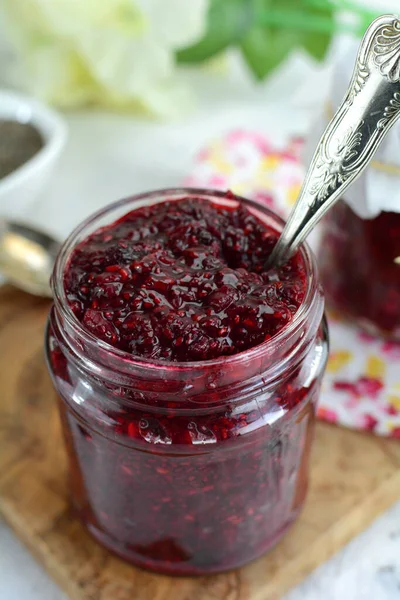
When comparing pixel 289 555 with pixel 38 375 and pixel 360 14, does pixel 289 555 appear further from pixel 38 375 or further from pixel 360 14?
pixel 360 14

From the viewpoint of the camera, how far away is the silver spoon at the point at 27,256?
1.79 meters

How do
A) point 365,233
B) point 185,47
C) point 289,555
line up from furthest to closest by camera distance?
point 185,47, point 365,233, point 289,555

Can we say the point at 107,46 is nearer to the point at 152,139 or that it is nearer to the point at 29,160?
the point at 152,139

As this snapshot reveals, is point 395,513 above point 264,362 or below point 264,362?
below

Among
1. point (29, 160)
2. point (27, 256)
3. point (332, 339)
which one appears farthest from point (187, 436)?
point (29, 160)

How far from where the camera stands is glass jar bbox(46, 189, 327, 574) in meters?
1.09

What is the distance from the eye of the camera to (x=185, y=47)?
2.33 m

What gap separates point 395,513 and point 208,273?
2.27 ft

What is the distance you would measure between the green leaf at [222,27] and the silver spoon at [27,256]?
0.86m

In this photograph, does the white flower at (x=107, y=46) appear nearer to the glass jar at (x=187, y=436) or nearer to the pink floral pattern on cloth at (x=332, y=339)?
the pink floral pattern on cloth at (x=332, y=339)

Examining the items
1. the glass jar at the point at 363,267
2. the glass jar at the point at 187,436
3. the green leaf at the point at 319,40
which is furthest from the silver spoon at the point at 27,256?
the green leaf at the point at 319,40

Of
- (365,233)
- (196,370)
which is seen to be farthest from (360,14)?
(196,370)

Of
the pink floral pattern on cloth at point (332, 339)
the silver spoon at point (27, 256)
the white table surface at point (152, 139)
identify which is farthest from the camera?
the white table surface at point (152, 139)

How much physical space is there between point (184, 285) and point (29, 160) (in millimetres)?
1099
